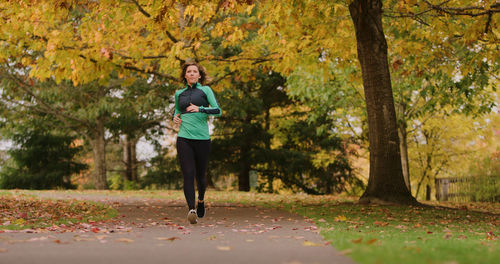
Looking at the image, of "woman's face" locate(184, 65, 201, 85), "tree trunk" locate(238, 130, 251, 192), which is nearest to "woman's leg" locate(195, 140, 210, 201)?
"woman's face" locate(184, 65, 201, 85)

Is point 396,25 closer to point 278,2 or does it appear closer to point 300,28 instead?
point 300,28

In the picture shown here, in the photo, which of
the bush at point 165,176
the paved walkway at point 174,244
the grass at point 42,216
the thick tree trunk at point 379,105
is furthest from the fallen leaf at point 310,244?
the bush at point 165,176

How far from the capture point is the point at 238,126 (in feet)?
71.2

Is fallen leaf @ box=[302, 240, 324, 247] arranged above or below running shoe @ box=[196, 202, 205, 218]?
below

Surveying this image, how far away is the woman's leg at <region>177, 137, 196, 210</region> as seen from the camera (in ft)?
22.0

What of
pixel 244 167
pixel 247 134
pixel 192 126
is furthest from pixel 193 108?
pixel 244 167

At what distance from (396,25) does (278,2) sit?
16.1ft

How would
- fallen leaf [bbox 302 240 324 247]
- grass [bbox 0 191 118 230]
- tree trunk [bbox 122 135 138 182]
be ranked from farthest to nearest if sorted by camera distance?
tree trunk [bbox 122 135 138 182]
grass [bbox 0 191 118 230]
fallen leaf [bbox 302 240 324 247]

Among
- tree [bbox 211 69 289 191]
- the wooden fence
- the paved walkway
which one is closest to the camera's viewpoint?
the paved walkway

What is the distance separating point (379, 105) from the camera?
9.86 meters

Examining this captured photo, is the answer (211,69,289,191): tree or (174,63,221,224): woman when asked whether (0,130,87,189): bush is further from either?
(174,63,221,224): woman

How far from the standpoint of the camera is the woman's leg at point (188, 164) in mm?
6695

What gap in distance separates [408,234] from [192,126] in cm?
319

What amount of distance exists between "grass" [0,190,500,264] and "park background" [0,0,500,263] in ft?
1.48
